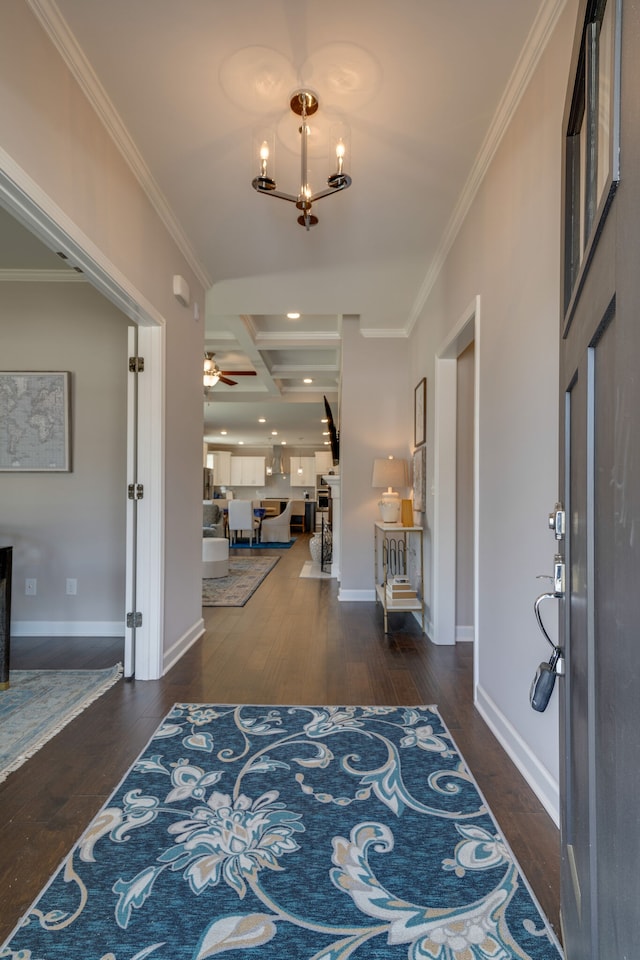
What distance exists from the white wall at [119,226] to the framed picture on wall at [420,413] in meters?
1.78

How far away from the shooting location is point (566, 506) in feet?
3.22

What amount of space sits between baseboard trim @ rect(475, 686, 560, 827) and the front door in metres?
0.69

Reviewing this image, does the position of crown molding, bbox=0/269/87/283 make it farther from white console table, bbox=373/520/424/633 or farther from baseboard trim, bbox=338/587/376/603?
baseboard trim, bbox=338/587/376/603

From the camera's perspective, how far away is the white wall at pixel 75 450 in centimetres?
367

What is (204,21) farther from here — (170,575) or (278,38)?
(170,575)

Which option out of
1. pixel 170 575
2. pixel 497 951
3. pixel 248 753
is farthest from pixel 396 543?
pixel 497 951

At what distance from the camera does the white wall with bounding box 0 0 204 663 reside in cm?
158

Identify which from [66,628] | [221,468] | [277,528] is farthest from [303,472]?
[66,628]

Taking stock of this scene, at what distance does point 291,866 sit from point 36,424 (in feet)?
11.2

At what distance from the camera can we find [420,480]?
407 centimetres

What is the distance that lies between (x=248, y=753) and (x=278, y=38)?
2743 millimetres

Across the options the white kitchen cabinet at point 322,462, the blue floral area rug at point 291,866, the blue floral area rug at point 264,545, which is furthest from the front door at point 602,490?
the white kitchen cabinet at point 322,462

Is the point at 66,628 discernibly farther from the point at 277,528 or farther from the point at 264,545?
the point at 277,528

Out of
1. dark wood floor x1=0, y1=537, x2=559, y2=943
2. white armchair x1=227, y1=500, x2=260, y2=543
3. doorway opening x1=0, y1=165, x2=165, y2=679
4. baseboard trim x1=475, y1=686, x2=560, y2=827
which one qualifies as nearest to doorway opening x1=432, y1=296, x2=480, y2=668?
dark wood floor x1=0, y1=537, x2=559, y2=943
